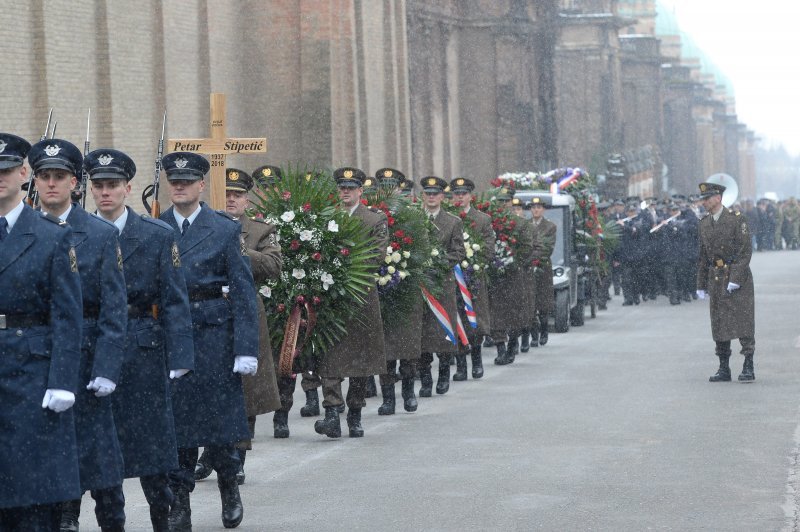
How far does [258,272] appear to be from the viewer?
1051cm

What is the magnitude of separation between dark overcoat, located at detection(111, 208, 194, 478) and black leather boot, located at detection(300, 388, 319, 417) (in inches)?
243

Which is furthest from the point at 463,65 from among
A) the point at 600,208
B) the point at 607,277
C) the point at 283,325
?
the point at 283,325

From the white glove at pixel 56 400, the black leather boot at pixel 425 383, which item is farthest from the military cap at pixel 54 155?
the black leather boot at pixel 425 383

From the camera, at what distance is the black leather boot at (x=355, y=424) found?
1252 cm

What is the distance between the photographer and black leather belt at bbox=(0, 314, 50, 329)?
6.69m

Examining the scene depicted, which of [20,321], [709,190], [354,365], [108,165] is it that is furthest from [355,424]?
[20,321]

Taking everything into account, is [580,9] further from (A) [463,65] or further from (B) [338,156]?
(B) [338,156]

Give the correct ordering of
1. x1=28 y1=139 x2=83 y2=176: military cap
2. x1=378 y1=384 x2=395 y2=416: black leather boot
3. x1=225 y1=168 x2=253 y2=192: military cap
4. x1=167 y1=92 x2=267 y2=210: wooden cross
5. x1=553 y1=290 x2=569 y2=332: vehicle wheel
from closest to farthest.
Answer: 1. x1=28 y1=139 x2=83 y2=176: military cap
2. x1=225 y1=168 x2=253 y2=192: military cap
3. x1=167 y1=92 x2=267 y2=210: wooden cross
4. x1=378 y1=384 x2=395 y2=416: black leather boot
5. x1=553 y1=290 x2=569 y2=332: vehicle wheel

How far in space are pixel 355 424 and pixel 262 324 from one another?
7.47 feet

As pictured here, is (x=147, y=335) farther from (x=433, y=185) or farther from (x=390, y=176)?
(x=390, y=176)

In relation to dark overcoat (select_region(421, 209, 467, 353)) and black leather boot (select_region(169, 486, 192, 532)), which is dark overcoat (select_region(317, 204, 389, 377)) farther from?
black leather boot (select_region(169, 486, 192, 532))

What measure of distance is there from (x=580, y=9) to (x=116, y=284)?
6408 cm

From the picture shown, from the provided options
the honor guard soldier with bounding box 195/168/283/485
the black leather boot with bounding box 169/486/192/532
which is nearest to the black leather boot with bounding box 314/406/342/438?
the honor guard soldier with bounding box 195/168/283/485

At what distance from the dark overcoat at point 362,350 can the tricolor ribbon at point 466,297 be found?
4.11 meters
